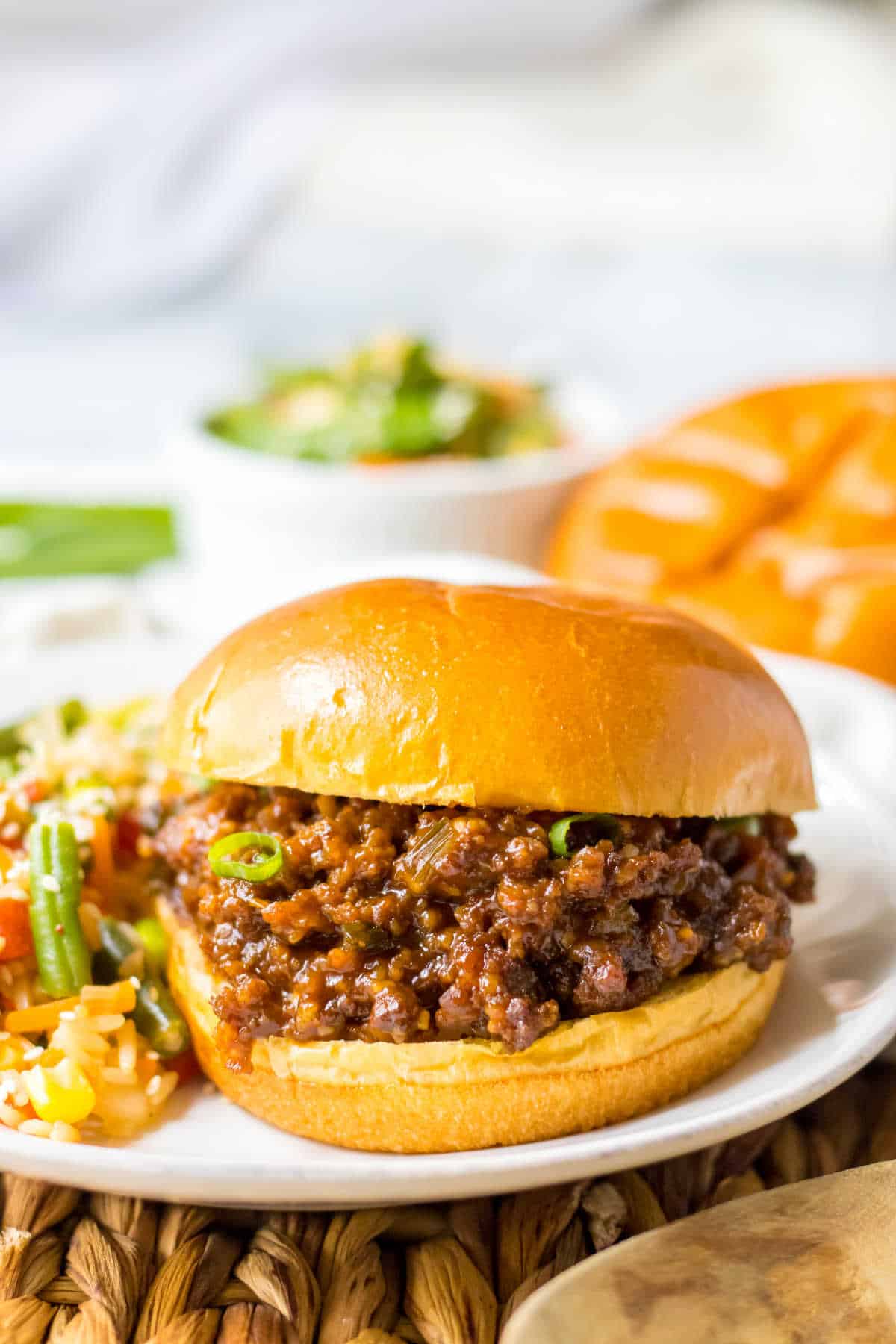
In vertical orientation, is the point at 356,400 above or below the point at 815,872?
above

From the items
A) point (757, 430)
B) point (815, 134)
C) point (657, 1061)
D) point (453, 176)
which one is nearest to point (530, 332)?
point (453, 176)

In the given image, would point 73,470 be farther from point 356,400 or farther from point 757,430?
point 757,430

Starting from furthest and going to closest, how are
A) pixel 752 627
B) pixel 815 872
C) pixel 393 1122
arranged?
pixel 752 627 < pixel 815 872 < pixel 393 1122

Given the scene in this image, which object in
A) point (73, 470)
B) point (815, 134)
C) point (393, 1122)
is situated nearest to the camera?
point (393, 1122)

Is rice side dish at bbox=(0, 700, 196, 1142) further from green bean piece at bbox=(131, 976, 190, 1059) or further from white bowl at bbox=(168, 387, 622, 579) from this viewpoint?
white bowl at bbox=(168, 387, 622, 579)

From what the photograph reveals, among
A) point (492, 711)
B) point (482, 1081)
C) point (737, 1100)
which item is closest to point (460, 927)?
point (482, 1081)

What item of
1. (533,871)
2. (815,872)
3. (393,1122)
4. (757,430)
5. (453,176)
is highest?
(453,176)

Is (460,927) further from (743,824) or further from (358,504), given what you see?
(358,504)

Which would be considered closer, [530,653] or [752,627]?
[530,653]
